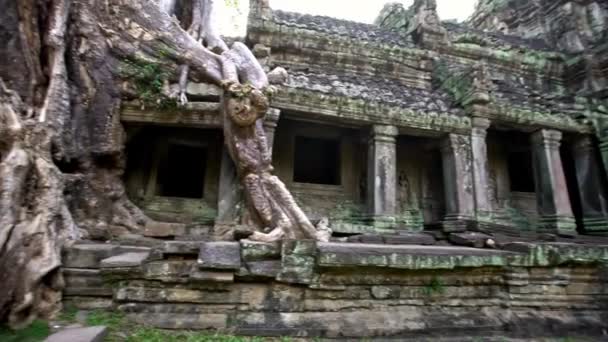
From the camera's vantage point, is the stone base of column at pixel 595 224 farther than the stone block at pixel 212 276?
Yes

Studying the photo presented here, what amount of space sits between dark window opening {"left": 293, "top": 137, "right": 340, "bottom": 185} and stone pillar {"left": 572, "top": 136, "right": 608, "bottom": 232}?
5.47 metres

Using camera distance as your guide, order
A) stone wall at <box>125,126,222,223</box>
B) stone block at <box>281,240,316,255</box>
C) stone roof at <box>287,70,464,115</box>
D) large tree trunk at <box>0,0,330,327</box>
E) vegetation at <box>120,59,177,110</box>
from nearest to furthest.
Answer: large tree trunk at <box>0,0,330,327</box>
stone block at <box>281,240,316,255</box>
vegetation at <box>120,59,177,110</box>
stone wall at <box>125,126,222,223</box>
stone roof at <box>287,70,464,115</box>

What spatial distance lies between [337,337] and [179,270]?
1387 millimetres

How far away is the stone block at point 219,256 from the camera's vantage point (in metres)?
2.76

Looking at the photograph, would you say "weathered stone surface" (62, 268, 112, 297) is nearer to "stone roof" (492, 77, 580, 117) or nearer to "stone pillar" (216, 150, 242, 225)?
"stone pillar" (216, 150, 242, 225)

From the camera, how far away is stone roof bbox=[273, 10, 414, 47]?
29.3 feet

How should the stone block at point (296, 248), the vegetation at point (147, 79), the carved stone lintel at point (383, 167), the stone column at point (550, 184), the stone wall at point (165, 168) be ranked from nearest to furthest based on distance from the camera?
the stone block at point (296, 248)
the vegetation at point (147, 79)
the stone wall at point (165, 168)
the carved stone lintel at point (383, 167)
the stone column at point (550, 184)

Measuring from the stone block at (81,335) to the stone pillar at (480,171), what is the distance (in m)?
6.23

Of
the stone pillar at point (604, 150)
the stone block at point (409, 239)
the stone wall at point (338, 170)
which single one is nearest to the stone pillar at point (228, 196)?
the stone wall at point (338, 170)

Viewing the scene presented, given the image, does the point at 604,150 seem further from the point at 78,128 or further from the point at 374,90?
the point at 78,128

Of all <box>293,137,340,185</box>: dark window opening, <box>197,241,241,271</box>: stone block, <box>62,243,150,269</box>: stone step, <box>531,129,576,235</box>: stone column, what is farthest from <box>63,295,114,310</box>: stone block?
<box>531,129,576,235</box>: stone column

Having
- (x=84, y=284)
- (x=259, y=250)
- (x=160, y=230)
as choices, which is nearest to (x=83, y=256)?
(x=84, y=284)

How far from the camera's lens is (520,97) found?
8.06m

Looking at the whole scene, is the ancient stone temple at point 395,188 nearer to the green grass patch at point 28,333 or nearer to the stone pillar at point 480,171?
the stone pillar at point 480,171
